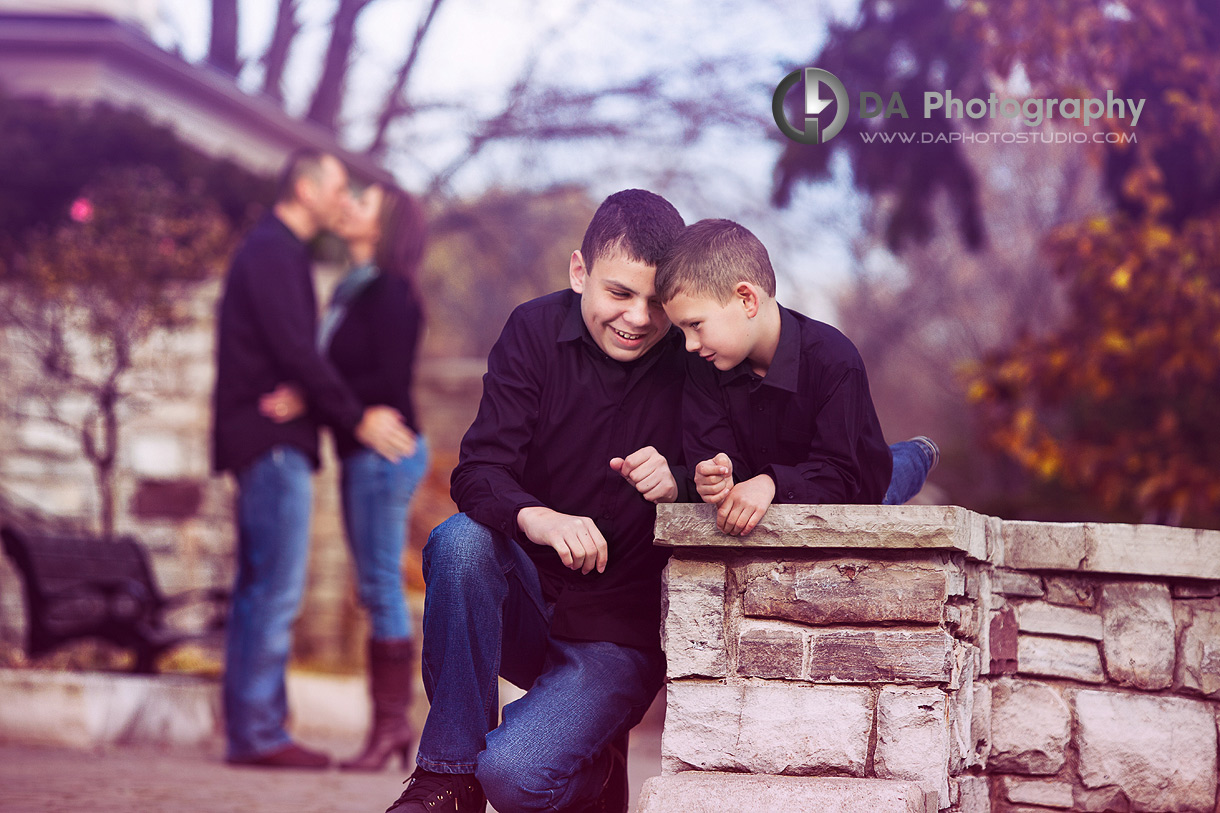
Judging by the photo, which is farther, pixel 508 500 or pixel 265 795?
pixel 265 795

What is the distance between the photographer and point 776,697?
86.2 inches

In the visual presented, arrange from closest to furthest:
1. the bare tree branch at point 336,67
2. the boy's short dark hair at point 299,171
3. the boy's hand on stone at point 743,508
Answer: the boy's hand on stone at point 743,508 < the boy's short dark hair at point 299,171 < the bare tree branch at point 336,67

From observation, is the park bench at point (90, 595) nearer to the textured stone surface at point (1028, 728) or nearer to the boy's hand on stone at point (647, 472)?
→ the boy's hand on stone at point (647, 472)

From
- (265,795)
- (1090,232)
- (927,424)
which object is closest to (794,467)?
(265,795)

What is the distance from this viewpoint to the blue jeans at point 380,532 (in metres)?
4.17

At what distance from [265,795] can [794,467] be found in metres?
2.16

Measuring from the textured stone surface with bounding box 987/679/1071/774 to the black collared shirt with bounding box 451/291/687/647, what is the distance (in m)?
0.77

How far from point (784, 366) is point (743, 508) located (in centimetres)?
34

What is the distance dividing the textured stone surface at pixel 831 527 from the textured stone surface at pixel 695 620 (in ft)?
0.21

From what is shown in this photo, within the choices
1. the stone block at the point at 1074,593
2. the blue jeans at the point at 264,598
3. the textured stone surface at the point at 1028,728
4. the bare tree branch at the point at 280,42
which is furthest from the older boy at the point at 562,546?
the bare tree branch at the point at 280,42

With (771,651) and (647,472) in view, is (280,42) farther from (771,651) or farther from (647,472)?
(771,651)

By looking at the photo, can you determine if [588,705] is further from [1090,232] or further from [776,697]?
[1090,232]

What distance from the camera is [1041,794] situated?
8.47 feet

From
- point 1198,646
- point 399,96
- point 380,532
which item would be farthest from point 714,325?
point 399,96
